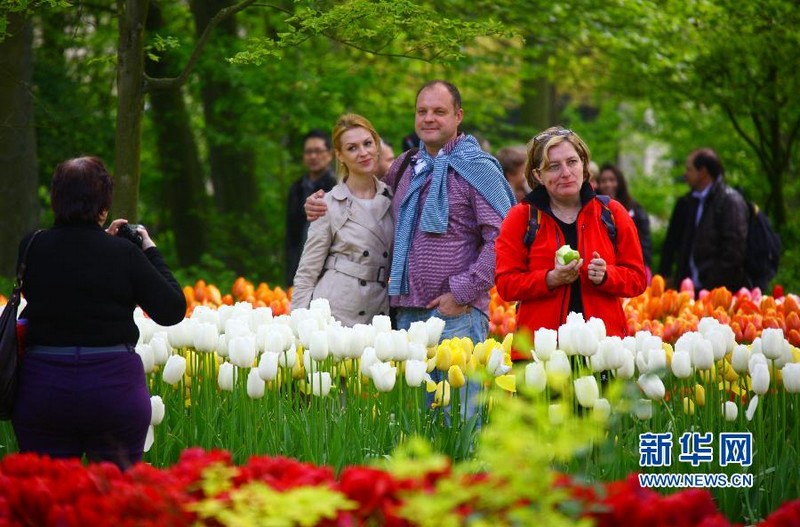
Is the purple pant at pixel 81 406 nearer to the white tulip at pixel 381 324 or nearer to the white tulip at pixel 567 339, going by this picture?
the white tulip at pixel 381 324

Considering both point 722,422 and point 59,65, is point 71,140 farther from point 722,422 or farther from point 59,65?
point 722,422

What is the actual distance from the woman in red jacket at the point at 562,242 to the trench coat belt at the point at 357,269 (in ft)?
3.33

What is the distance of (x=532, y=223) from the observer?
6090 millimetres

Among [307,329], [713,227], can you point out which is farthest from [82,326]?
[713,227]

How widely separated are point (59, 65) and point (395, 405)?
32.9ft

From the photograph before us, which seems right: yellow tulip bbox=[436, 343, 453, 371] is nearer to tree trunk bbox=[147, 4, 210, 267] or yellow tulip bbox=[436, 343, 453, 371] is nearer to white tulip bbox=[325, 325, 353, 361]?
white tulip bbox=[325, 325, 353, 361]

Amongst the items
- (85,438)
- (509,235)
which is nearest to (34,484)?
(85,438)

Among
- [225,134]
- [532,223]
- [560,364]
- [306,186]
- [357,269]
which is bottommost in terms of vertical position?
[560,364]

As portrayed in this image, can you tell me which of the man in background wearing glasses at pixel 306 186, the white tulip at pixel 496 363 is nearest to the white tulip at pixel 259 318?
the white tulip at pixel 496 363

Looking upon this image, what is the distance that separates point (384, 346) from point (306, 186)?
5.16 metres

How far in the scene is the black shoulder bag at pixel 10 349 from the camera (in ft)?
15.8

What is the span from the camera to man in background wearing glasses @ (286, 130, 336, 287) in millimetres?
10273

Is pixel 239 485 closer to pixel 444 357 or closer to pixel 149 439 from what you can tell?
pixel 149 439

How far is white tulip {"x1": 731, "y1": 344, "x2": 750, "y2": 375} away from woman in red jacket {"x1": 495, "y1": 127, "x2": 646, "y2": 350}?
0.58m
